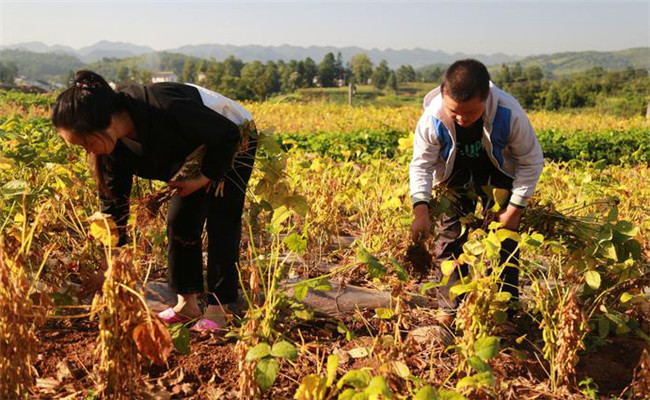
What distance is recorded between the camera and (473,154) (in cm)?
231

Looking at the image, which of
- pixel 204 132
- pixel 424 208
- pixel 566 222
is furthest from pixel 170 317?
pixel 566 222

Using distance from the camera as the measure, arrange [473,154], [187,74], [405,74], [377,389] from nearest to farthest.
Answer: [377,389], [473,154], [405,74], [187,74]

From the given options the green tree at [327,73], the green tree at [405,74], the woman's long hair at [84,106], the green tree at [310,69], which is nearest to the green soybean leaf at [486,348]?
the woman's long hair at [84,106]

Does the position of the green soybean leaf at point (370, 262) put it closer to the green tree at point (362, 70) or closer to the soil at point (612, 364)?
the soil at point (612, 364)

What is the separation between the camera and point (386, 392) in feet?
4.27

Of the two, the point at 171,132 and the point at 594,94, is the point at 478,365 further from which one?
the point at 594,94

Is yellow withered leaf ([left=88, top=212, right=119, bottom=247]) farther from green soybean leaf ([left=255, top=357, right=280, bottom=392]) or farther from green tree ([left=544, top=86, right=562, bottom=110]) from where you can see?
green tree ([left=544, top=86, right=562, bottom=110])

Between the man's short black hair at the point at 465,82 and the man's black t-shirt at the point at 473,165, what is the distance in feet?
0.97

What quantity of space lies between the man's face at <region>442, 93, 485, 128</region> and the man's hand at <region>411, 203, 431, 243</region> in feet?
1.26

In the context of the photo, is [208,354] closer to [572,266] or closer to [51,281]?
[51,281]

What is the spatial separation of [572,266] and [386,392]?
4.53ft

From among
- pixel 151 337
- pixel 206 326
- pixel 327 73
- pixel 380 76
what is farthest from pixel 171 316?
pixel 380 76

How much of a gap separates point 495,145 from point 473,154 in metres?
0.12

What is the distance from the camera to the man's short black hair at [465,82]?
6.33 feet
